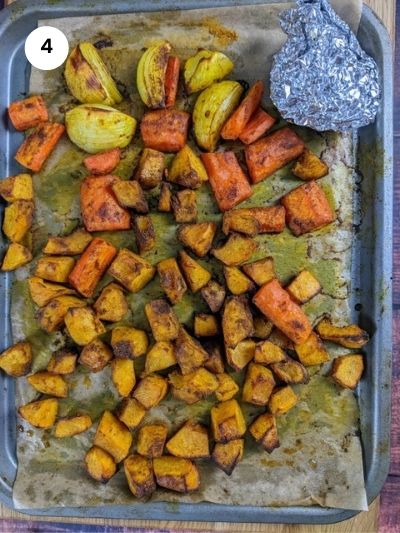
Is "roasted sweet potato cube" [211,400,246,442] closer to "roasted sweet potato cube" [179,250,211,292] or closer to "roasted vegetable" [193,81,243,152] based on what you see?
"roasted sweet potato cube" [179,250,211,292]

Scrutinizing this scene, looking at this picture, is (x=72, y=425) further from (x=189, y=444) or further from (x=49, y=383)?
(x=189, y=444)

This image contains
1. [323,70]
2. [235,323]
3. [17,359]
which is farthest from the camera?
[17,359]

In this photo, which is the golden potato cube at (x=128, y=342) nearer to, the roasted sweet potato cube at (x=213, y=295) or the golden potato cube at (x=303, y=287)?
the roasted sweet potato cube at (x=213, y=295)

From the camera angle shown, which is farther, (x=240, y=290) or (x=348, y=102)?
(x=240, y=290)

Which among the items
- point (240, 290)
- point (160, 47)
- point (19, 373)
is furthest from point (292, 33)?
point (19, 373)

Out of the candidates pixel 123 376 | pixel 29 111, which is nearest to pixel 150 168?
pixel 29 111

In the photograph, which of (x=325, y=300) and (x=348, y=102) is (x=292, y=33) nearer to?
(x=348, y=102)

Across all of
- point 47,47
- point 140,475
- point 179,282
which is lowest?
point 140,475
